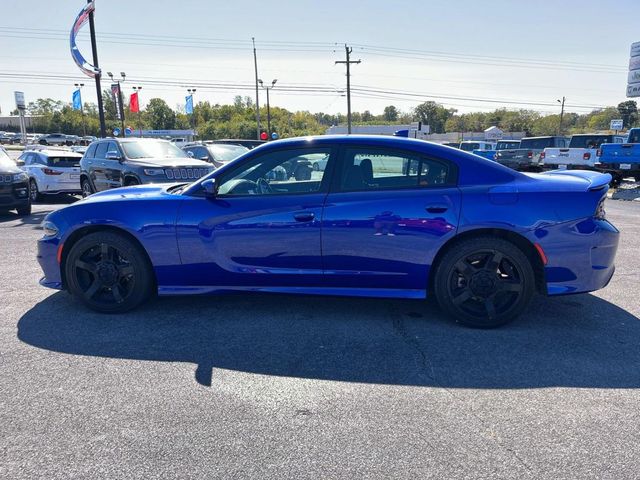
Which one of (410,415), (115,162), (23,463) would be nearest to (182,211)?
(23,463)

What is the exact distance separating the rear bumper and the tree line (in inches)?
3122

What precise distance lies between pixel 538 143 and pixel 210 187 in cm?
2227

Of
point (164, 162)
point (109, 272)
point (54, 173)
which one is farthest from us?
point (54, 173)

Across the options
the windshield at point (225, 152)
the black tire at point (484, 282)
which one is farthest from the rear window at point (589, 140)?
the black tire at point (484, 282)

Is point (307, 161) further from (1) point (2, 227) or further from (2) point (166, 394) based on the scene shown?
(1) point (2, 227)

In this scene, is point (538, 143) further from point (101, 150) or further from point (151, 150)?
point (101, 150)

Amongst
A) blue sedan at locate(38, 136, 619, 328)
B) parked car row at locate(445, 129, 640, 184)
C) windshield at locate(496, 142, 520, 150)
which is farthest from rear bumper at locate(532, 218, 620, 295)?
windshield at locate(496, 142, 520, 150)

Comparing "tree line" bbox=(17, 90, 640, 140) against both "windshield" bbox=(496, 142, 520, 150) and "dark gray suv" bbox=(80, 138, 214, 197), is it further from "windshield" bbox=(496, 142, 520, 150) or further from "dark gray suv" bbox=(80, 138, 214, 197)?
"dark gray suv" bbox=(80, 138, 214, 197)

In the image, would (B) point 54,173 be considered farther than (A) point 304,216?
Yes

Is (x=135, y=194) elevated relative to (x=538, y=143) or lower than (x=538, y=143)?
lower

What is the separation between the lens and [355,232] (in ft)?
12.7

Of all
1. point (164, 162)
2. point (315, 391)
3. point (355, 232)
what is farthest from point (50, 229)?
point (164, 162)

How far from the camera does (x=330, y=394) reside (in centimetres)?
296

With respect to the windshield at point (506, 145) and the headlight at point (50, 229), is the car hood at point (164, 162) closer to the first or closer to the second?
the headlight at point (50, 229)
